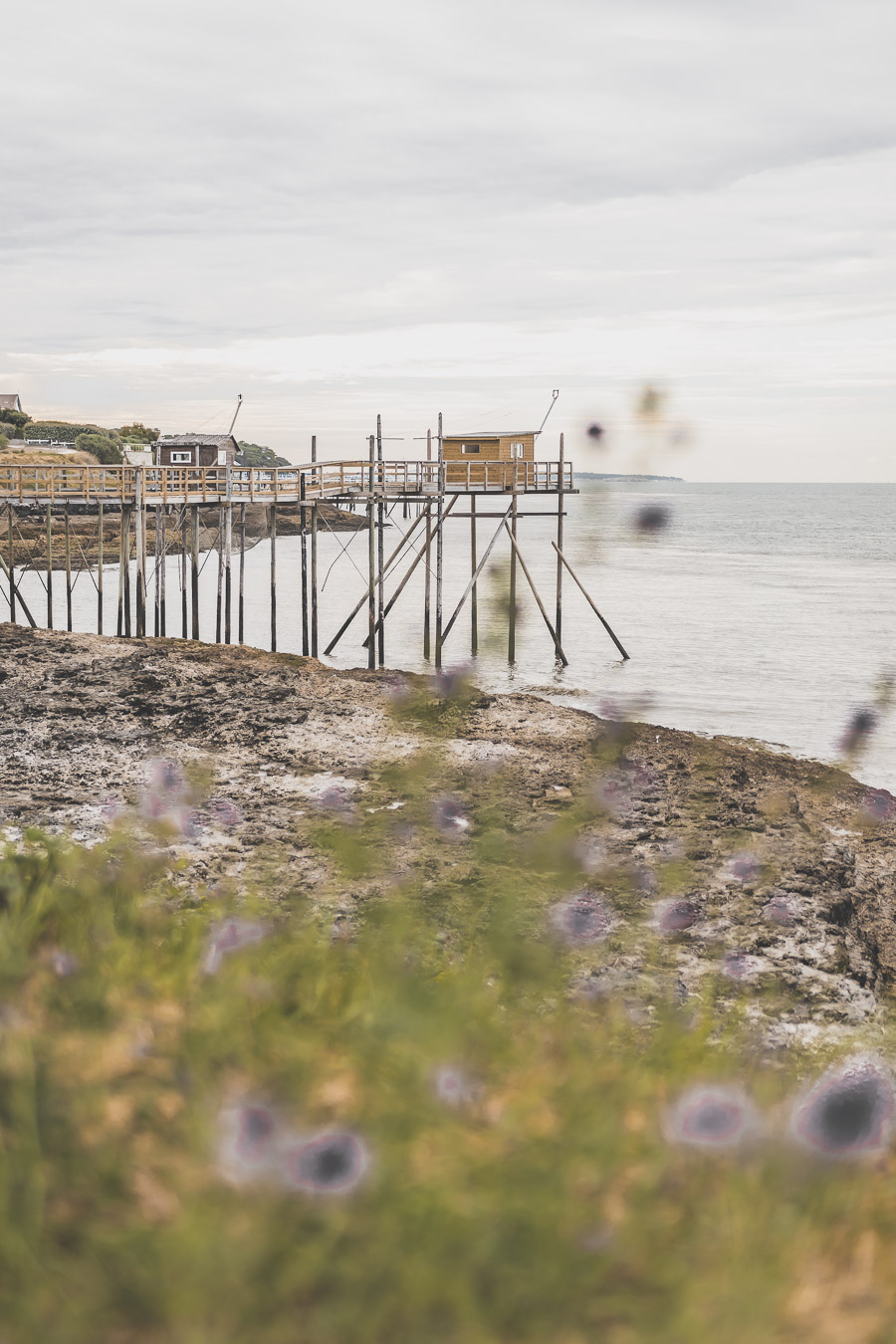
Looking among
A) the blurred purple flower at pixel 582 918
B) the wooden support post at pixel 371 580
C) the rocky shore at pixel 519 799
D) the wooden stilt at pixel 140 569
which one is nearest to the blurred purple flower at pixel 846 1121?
the rocky shore at pixel 519 799

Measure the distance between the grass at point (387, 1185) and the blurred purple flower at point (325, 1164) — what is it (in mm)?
29

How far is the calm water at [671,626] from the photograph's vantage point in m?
11.9

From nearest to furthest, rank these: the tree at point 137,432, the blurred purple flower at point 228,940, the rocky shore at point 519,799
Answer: the blurred purple flower at point 228,940
the rocky shore at point 519,799
the tree at point 137,432

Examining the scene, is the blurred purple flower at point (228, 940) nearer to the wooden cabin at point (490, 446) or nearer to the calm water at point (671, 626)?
the calm water at point (671, 626)

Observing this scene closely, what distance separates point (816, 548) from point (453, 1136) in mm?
75243

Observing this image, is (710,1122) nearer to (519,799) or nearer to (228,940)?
(228,940)

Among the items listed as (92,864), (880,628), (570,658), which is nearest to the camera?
(92,864)

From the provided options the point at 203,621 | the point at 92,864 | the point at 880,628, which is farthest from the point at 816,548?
the point at 92,864

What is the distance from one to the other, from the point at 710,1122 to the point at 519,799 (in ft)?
28.0

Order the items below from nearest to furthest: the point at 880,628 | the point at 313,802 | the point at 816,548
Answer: the point at 313,802, the point at 880,628, the point at 816,548

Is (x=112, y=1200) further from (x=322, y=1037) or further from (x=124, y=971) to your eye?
(x=124, y=971)

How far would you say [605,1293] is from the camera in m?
1.74

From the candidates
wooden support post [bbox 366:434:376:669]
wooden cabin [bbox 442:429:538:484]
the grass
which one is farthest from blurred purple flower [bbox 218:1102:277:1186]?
wooden cabin [bbox 442:429:538:484]

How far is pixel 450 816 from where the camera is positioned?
31.2ft
